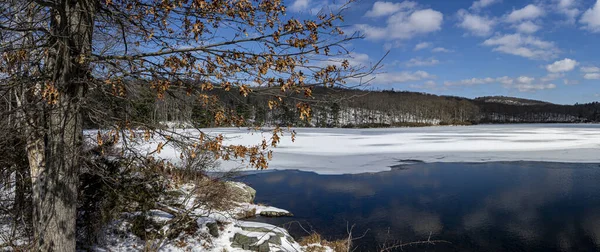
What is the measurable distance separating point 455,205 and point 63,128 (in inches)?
477

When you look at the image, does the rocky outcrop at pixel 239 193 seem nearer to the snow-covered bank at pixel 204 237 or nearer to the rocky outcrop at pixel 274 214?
the rocky outcrop at pixel 274 214

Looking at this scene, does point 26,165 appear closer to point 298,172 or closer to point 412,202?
point 412,202

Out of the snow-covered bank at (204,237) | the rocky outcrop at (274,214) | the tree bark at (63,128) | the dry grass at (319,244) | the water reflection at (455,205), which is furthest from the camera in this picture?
the rocky outcrop at (274,214)

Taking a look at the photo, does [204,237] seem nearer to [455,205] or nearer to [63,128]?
→ [63,128]

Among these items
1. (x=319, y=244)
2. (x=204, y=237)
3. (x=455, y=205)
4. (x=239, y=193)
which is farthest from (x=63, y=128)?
(x=455, y=205)

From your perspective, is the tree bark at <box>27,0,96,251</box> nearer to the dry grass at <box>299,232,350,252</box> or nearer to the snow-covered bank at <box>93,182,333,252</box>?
the snow-covered bank at <box>93,182,333,252</box>

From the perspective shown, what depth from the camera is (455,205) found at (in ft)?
41.4

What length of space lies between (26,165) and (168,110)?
3191mm

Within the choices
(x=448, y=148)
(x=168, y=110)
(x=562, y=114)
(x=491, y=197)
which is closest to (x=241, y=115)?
(x=168, y=110)

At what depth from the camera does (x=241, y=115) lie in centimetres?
402

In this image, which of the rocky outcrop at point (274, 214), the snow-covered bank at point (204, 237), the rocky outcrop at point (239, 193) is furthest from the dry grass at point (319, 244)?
the rocky outcrop at point (239, 193)

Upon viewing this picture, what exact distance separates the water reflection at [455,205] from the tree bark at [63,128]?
6.78 m

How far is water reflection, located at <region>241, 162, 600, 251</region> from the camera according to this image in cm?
967

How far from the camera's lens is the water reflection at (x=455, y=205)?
381 inches
